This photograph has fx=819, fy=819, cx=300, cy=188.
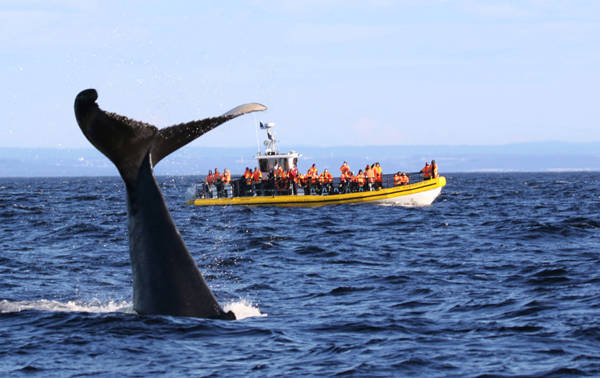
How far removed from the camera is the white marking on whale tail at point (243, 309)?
1033cm

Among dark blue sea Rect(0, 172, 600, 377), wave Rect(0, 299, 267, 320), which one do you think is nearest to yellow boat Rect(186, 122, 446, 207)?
dark blue sea Rect(0, 172, 600, 377)

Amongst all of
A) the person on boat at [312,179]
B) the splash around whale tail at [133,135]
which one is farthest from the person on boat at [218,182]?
the splash around whale tail at [133,135]

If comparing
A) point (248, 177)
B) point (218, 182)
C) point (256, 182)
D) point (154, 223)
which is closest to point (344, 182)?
point (256, 182)

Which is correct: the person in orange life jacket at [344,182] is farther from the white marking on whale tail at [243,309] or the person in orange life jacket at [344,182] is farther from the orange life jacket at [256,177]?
the white marking on whale tail at [243,309]

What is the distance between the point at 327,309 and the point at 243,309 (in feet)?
3.68

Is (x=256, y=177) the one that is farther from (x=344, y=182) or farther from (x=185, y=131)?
(x=185, y=131)

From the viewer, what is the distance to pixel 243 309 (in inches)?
424

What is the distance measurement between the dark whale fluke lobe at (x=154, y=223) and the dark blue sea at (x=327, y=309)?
0.35 metres

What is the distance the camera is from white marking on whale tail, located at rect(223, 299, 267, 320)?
10.3 m

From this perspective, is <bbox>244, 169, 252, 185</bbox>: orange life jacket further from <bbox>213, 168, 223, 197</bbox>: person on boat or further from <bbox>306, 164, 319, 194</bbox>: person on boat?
<bbox>306, 164, 319, 194</bbox>: person on boat

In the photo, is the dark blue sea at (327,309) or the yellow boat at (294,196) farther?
the yellow boat at (294,196)

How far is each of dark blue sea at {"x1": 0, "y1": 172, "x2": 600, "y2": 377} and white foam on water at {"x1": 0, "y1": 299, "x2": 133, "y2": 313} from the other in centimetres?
3

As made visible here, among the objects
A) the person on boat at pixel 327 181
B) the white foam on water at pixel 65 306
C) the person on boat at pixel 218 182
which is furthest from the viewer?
the person on boat at pixel 218 182

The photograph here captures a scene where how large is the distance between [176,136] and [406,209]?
1092 inches
